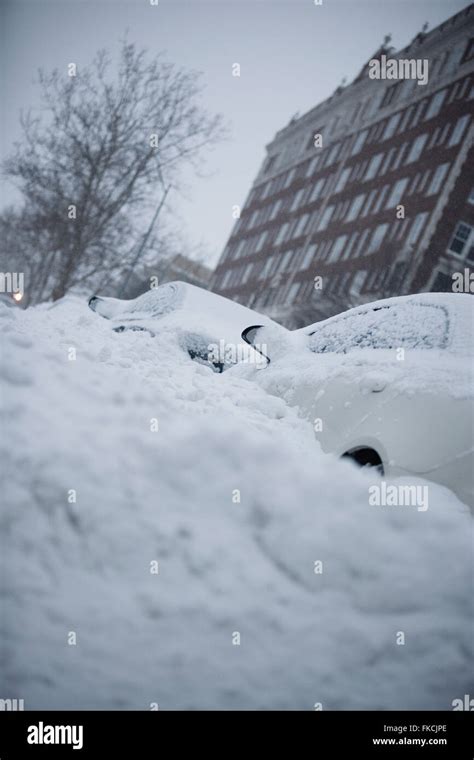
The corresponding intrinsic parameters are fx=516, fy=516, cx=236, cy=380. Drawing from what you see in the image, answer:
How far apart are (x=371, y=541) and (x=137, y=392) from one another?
57.3 inches

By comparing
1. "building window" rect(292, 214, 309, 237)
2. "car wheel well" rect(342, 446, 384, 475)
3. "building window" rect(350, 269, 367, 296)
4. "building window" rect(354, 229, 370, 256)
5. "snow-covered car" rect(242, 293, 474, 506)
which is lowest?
"car wheel well" rect(342, 446, 384, 475)

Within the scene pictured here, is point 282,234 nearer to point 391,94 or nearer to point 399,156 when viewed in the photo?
point 391,94

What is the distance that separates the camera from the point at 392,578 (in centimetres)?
213

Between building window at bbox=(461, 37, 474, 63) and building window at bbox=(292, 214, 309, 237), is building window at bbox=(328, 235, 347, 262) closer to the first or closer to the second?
building window at bbox=(292, 214, 309, 237)

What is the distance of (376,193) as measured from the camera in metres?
31.7

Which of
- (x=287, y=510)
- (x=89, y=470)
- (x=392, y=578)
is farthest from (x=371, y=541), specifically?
(x=89, y=470)

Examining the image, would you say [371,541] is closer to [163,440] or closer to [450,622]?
[450,622]

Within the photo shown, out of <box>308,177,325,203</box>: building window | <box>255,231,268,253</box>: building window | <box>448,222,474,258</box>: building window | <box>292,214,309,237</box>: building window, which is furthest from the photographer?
<box>255,231,268,253</box>: building window

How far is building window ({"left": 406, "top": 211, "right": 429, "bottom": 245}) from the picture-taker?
26484 millimetres

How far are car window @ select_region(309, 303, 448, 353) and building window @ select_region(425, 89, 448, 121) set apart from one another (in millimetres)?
30275

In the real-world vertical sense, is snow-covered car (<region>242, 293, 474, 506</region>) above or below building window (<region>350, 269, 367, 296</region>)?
below

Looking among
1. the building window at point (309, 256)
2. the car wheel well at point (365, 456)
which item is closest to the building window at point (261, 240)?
the building window at point (309, 256)

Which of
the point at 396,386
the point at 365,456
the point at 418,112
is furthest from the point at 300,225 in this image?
the point at 365,456

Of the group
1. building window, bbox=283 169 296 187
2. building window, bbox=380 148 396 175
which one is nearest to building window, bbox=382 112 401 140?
building window, bbox=380 148 396 175
